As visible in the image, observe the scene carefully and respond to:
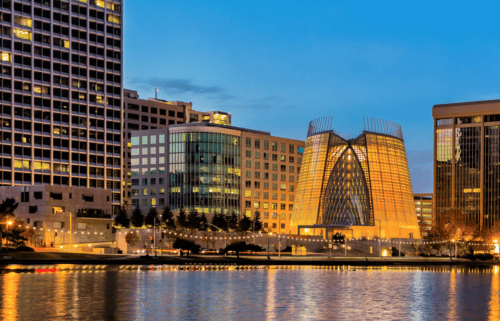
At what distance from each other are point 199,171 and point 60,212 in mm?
55828

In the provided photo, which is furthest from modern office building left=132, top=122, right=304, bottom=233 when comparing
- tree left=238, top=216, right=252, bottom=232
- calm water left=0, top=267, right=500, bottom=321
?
calm water left=0, top=267, right=500, bottom=321

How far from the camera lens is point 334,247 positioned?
15338cm

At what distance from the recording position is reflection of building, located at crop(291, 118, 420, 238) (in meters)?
176

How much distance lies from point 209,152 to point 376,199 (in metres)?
48.8

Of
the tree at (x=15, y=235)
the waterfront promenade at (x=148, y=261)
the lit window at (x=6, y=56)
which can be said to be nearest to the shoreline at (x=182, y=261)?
the waterfront promenade at (x=148, y=261)

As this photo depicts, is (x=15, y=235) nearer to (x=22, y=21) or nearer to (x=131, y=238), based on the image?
(x=131, y=238)

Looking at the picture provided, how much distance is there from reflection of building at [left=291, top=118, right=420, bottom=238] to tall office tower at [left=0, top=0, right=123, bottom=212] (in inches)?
2320

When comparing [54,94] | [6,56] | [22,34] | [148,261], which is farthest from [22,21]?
[148,261]

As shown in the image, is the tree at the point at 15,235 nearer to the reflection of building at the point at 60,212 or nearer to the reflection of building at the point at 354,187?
the reflection of building at the point at 60,212

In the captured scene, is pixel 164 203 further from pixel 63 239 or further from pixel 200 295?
pixel 200 295

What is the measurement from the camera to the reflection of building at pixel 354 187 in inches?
6929

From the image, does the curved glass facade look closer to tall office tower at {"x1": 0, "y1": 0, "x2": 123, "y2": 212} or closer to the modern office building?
the modern office building

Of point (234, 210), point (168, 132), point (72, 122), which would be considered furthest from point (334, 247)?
point (72, 122)

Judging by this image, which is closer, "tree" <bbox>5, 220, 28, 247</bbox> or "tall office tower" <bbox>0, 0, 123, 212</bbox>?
"tree" <bbox>5, 220, 28, 247</bbox>
